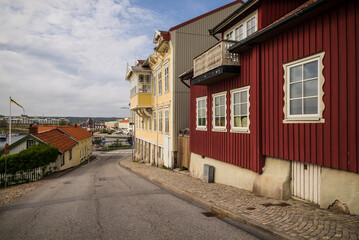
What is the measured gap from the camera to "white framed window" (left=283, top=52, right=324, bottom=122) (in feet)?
20.4

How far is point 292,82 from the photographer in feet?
23.2

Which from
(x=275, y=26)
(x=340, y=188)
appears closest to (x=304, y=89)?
(x=275, y=26)

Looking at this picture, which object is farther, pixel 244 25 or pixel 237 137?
pixel 244 25

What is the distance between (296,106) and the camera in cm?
693

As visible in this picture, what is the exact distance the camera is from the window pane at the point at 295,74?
684cm

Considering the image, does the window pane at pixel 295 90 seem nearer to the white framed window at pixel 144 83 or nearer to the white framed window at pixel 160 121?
the white framed window at pixel 160 121

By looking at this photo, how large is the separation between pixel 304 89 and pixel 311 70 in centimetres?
50

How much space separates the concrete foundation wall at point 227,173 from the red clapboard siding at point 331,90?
2078 millimetres

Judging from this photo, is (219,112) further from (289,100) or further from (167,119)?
(167,119)

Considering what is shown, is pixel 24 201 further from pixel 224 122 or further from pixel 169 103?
pixel 169 103

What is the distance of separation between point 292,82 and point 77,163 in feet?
108

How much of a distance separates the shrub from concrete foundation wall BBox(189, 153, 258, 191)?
11905mm

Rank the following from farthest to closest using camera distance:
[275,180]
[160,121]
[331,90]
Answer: [160,121] → [275,180] → [331,90]

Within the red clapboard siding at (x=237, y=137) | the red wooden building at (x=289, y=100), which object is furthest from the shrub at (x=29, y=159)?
the red wooden building at (x=289, y=100)
